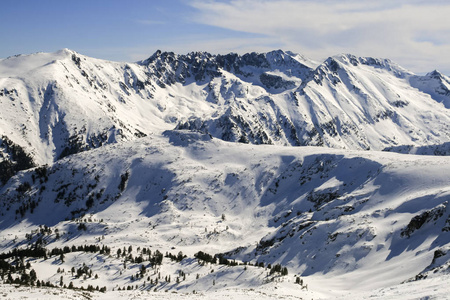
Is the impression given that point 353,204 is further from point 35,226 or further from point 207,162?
point 35,226

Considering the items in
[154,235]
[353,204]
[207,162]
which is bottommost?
[154,235]

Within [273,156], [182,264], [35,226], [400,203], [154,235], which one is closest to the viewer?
[182,264]

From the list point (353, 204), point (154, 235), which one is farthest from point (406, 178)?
point (154, 235)

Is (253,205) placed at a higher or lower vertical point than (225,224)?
higher

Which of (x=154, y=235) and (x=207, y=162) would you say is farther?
(x=207, y=162)

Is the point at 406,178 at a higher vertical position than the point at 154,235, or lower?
higher

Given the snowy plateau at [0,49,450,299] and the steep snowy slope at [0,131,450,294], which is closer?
the snowy plateau at [0,49,450,299]

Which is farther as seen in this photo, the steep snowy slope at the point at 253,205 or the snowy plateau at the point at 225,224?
the steep snowy slope at the point at 253,205

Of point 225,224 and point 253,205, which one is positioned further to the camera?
point 253,205
